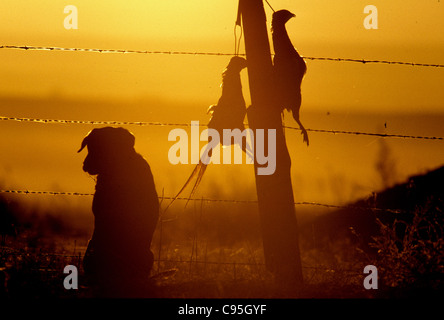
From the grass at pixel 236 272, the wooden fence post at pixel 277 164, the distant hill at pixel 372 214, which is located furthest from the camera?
the distant hill at pixel 372 214

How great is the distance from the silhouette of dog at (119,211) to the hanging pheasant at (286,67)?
4.44ft

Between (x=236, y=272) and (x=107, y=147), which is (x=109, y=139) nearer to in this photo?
(x=107, y=147)

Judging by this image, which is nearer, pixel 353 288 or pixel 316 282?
pixel 353 288

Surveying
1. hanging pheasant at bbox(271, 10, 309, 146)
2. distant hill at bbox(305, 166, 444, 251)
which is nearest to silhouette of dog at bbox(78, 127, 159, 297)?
hanging pheasant at bbox(271, 10, 309, 146)

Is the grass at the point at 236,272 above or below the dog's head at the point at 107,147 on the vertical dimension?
below

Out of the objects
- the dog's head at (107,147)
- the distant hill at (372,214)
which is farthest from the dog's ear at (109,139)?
the distant hill at (372,214)

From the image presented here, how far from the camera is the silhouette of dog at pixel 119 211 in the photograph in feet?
24.2

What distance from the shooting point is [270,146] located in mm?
7512

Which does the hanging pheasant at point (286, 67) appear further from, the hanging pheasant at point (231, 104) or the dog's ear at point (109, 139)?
the dog's ear at point (109, 139)
